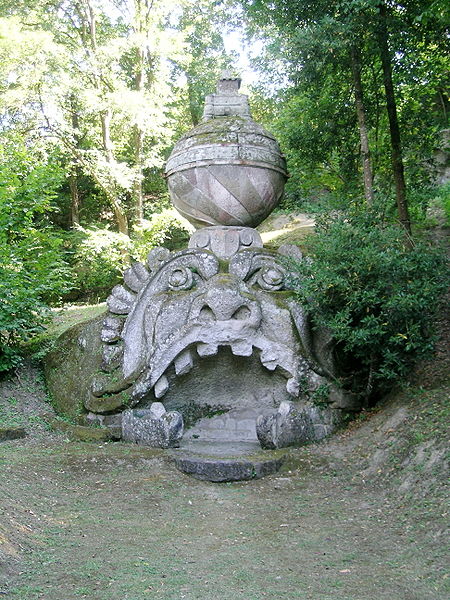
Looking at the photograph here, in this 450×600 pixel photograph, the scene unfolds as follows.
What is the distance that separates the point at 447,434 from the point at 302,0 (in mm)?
5630

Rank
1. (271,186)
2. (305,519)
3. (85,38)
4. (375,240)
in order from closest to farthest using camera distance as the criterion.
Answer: (305,519)
(375,240)
(271,186)
(85,38)

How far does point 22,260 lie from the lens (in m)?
7.48

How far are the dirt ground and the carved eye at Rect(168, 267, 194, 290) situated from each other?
165 centimetres

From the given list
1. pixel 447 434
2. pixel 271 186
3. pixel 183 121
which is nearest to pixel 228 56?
pixel 183 121

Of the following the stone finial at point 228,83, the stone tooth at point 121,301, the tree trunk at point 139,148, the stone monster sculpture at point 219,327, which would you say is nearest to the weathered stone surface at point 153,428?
the stone monster sculpture at point 219,327

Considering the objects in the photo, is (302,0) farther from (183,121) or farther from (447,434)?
(183,121)

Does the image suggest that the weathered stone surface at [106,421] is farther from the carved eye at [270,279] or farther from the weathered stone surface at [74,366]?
the carved eye at [270,279]

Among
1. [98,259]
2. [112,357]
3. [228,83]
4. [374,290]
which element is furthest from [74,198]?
[374,290]

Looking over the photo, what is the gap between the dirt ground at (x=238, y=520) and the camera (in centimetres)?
311

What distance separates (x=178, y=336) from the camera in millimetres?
5848

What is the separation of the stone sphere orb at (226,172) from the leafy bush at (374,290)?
1.17 meters

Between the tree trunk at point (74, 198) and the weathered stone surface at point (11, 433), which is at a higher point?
the tree trunk at point (74, 198)

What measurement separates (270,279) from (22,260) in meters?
3.17

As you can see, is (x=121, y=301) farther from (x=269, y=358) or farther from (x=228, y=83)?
(x=228, y=83)
